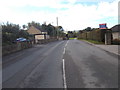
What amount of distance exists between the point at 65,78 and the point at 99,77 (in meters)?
1.58

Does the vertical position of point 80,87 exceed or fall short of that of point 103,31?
it falls short

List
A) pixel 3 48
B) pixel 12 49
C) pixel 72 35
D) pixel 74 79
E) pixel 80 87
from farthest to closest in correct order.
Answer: pixel 72 35 < pixel 12 49 < pixel 3 48 < pixel 74 79 < pixel 80 87

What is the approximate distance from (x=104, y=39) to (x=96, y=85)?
2535cm

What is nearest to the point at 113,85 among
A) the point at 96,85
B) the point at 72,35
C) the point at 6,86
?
the point at 96,85

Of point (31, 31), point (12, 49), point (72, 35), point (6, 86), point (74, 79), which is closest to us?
point (6, 86)

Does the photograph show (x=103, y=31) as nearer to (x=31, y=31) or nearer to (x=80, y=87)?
(x=80, y=87)

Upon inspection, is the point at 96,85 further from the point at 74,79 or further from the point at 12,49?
the point at 12,49

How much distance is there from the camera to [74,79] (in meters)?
7.26

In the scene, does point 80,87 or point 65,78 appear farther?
point 65,78

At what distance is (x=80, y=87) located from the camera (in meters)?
6.13

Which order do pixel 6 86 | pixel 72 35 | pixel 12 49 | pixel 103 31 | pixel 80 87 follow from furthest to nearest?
1. pixel 72 35
2. pixel 103 31
3. pixel 12 49
4. pixel 6 86
5. pixel 80 87

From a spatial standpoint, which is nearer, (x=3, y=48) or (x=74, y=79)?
(x=74, y=79)

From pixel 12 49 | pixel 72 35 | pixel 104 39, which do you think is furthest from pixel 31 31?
pixel 72 35

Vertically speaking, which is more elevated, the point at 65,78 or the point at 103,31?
the point at 103,31
